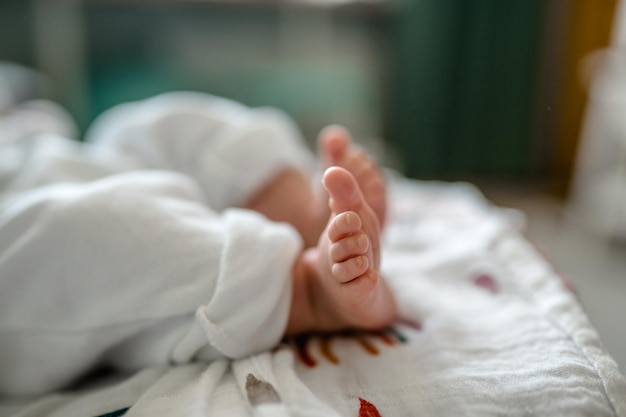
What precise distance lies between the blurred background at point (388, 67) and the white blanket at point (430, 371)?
123cm

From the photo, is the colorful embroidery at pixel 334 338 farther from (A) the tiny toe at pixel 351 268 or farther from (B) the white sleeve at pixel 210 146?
(B) the white sleeve at pixel 210 146

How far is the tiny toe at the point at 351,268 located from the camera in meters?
0.43

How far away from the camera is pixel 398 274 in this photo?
2.14 feet

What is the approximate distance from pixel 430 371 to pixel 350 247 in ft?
0.42

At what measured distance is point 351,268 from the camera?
43cm

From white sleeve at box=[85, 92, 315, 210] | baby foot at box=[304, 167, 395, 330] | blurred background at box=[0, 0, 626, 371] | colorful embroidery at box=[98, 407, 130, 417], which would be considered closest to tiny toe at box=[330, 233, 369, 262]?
baby foot at box=[304, 167, 395, 330]

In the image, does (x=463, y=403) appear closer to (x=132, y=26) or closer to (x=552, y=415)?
(x=552, y=415)

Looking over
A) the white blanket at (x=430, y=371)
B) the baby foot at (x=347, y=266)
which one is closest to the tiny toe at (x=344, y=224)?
the baby foot at (x=347, y=266)

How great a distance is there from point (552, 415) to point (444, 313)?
17 cm

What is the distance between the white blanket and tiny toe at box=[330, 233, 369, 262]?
11 centimetres

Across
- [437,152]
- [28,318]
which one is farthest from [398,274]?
[437,152]

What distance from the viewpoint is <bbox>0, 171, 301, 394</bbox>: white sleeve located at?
18.4 inches

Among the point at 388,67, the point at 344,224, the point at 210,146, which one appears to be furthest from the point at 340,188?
the point at 388,67

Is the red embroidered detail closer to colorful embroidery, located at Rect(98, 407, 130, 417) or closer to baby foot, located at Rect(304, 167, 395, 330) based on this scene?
baby foot, located at Rect(304, 167, 395, 330)
